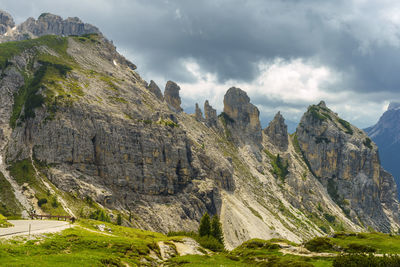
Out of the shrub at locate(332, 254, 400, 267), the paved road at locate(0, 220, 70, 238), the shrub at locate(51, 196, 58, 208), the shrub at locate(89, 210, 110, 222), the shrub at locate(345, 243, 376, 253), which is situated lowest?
the shrub at locate(89, 210, 110, 222)

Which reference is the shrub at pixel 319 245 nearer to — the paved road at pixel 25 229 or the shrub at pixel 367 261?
the shrub at pixel 367 261

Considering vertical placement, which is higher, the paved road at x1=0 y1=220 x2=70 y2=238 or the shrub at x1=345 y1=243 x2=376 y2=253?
the paved road at x1=0 y1=220 x2=70 y2=238

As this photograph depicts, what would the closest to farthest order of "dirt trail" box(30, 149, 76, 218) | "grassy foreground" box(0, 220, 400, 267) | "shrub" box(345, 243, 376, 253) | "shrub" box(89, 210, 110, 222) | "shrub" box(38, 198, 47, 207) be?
1. "grassy foreground" box(0, 220, 400, 267)
2. "shrub" box(345, 243, 376, 253)
3. "shrub" box(38, 198, 47, 207)
4. "dirt trail" box(30, 149, 76, 218)
5. "shrub" box(89, 210, 110, 222)

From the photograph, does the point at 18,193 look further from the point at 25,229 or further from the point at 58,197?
the point at 25,229

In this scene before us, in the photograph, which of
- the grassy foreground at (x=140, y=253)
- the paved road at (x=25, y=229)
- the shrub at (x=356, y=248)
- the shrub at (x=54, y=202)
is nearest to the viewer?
the grassy foreground at (x=140, y=253)

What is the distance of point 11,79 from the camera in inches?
7687

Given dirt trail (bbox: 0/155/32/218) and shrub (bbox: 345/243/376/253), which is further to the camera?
dirt trail (bbox: 0/155/32/218)

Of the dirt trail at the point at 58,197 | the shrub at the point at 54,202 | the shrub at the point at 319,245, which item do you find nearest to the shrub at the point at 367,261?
the shrub at the point at 319,245

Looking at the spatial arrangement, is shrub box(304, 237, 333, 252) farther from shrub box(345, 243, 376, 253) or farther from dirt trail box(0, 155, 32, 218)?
dirt trail box(0, 155, 32, 218)

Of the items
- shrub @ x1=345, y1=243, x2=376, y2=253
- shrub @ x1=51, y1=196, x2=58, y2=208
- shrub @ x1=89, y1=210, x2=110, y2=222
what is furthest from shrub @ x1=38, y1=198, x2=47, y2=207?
shrub @ x1=345, y1=243, x2=376, y2=253

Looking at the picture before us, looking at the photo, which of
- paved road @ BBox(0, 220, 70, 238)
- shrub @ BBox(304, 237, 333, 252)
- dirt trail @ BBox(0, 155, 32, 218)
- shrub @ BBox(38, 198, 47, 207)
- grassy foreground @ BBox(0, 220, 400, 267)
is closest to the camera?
grassy foreground @ BBox(0, 220, 400, 267)

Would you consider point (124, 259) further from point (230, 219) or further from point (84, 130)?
point (230, 219)

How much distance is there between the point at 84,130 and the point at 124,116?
96.7ft

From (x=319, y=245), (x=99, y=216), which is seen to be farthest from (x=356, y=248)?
(x=99, y=216)
